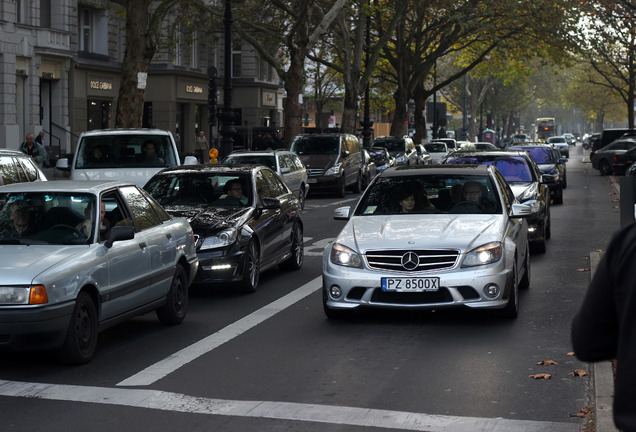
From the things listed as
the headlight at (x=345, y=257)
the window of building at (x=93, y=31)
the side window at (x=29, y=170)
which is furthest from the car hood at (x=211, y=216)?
the window of building at (x=93, y=31)

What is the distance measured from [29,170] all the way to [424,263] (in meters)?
6.51

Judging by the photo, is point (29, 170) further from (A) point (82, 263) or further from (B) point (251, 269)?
(A) point (82, 263)

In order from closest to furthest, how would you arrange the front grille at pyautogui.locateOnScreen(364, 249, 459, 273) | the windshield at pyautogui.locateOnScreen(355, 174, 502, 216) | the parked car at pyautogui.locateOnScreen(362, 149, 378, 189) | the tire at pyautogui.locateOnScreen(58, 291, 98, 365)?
the tire at pyautogui.locateOnScreen(58, 291, 98, 365)
the front grille at pyautogui.locateOnScreen(364, 249, 459, 273)
the windshield at pyautogui.locateOnScreen(355, 174, 502, 216)
the parked car at pyautogui.locateOnScreen(362, 149, 378, 189)

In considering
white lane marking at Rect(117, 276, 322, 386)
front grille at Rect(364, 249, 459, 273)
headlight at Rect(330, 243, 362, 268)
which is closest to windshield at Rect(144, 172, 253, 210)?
white lane marking at Rect(117, 276, 322, 386)

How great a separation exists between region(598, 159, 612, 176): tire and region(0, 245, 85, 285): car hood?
42.6 meters

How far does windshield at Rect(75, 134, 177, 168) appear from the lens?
18.2 metres

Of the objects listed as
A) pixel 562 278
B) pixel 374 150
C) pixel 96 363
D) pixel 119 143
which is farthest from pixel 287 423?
pixel 374 150

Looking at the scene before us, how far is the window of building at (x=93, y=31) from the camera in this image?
44.7 m

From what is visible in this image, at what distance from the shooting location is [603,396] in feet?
22.1

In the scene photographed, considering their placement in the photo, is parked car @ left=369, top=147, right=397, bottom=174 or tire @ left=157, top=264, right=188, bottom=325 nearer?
tire @ left=157, top=264, right=188, bottom=325

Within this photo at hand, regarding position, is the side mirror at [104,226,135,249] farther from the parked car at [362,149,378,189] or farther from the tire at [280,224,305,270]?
the parked car at [362,149,378,189]

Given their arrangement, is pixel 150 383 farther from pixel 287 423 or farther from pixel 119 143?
pixel 119 143

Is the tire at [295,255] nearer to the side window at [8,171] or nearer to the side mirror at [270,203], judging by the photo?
the side mirror at [270,203]

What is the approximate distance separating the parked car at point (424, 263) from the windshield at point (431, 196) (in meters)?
0.12
